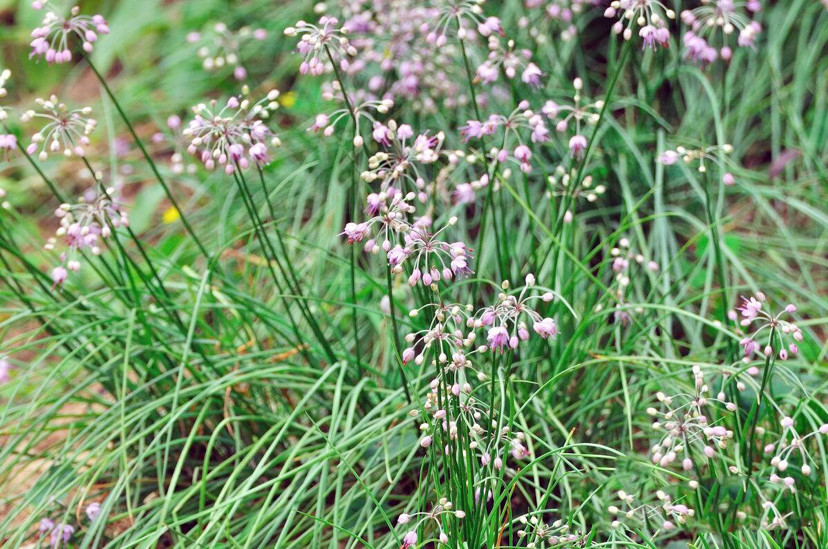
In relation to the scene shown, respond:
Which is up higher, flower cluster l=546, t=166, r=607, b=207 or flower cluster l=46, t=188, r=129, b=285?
flower cluster l=46, t=188, r=129, b=285

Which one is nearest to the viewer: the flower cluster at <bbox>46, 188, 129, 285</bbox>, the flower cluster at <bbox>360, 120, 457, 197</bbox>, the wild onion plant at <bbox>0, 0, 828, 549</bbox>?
the flower cluster at <bbox>360, 120, 457, 197</bbox>

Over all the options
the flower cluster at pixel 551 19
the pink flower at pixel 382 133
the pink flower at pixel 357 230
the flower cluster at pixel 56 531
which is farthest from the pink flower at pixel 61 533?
the flower cluster at pixel 551 19

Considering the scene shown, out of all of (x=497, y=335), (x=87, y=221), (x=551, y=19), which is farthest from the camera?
(x=551, y=19)

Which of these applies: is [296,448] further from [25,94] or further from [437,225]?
[25,94]

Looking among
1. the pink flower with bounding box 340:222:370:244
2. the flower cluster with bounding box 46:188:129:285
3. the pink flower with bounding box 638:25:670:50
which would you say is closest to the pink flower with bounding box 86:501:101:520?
the flower cluster with bounding box 46:188:129:285

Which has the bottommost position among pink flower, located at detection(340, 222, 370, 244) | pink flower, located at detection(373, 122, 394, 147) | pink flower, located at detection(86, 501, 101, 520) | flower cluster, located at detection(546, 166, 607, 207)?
pink flower, located at detection(86, 501, 101, 520)

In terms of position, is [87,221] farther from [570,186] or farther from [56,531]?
[570,186]

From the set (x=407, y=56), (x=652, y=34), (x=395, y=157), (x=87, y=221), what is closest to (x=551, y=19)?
(x=407, y=56)

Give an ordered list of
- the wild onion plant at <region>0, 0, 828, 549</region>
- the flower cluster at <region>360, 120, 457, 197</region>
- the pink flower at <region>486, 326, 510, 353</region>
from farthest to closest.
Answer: the wild onion plant at <region>0, 0, 828, 549</region> → the flower cluster at <region>360, 120, 457, 197</region> → the pink flower at <region>486, 326, 510, 353</region>

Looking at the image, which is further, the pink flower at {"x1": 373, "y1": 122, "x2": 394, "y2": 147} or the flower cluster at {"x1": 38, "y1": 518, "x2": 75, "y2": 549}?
the flower cluster at {"x1": 38, "y1": 518, "x2": 75, "y2": 549}

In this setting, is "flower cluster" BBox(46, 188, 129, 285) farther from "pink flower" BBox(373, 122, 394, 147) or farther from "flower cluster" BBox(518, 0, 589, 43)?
"flower cluster" BBox(518, 0, 589, 43)
